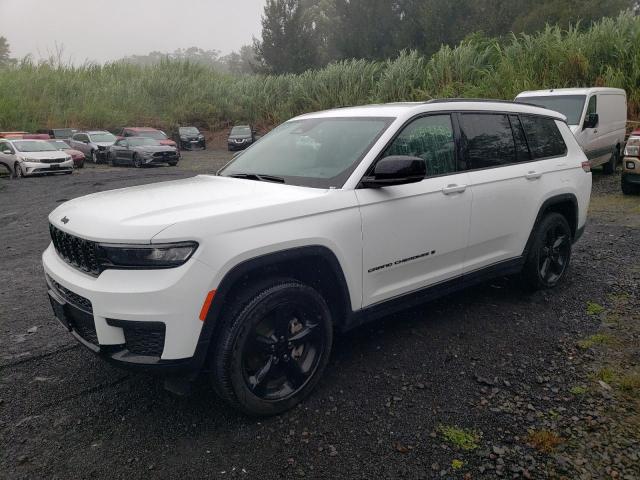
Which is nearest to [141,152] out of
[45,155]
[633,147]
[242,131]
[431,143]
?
[45,155]

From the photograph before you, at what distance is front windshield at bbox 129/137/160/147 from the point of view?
20828 millimetres

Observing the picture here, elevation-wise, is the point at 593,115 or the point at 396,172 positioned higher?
the point at 593,115

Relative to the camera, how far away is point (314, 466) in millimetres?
2572

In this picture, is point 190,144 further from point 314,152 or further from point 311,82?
point 314,152

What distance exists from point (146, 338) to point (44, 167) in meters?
17.2

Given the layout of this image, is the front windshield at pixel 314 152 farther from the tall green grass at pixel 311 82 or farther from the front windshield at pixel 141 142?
the front windshield at pixel 141 142

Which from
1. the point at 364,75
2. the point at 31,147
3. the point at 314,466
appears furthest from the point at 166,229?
the point at 364,75

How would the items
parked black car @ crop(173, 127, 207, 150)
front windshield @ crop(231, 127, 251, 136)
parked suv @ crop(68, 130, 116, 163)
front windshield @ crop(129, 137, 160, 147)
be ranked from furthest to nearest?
parked black car @ crop(173, 127, 207, 150) → front windshield @ crop(231, 127, 251, 136) → parked suv @ crop(68, 130, 116, 163) → front windshield @ crop(129, 137, 160, 147)

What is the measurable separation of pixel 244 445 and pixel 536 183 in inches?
129

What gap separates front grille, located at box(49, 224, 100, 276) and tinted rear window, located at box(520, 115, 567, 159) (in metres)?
3.70

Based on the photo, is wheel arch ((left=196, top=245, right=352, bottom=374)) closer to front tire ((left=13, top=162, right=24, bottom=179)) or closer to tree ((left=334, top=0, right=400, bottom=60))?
front tire ((left=13, top=162, right=24, bottom=179))

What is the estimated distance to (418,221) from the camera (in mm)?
3512

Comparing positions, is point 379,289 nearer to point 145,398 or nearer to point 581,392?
point 581,392

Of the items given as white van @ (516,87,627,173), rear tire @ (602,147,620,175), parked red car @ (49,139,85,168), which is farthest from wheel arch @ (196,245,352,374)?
parked red car @ (49,139,85,168)
